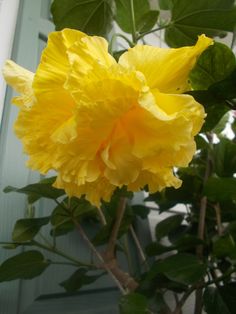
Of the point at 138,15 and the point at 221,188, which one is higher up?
the point at 138,15

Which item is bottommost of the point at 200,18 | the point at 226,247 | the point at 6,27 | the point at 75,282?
the point at 75,282

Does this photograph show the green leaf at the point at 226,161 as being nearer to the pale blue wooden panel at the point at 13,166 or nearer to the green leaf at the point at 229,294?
the green leaf at the point at 229,294

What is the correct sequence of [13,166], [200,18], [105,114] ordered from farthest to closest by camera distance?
[13,166], [200,18], [105,114]

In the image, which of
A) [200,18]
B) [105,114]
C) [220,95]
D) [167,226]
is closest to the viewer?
[105,114]

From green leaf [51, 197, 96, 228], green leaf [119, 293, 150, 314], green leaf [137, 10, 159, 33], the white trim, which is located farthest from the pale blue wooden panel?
green leaf [137, 10, 159, 33]

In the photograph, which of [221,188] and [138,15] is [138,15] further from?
[221,188]

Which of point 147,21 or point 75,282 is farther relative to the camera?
point 75,282

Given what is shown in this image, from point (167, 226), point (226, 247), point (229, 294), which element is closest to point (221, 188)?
point (226, 247)
